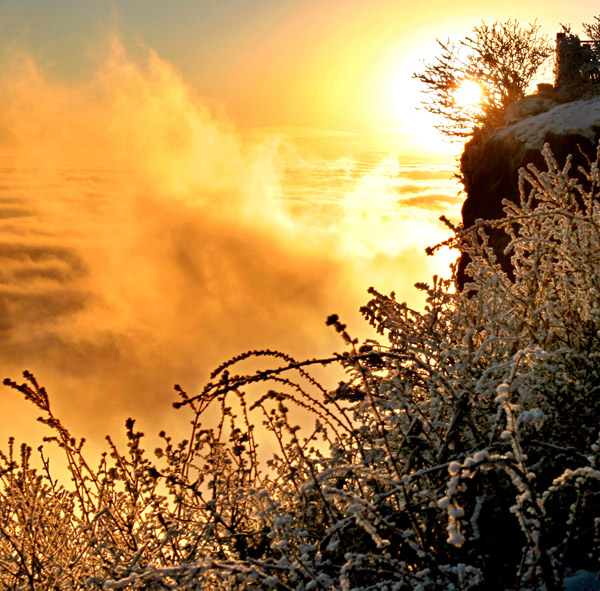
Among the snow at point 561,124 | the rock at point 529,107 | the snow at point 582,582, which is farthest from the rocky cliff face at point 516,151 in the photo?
the snow at point 582,582

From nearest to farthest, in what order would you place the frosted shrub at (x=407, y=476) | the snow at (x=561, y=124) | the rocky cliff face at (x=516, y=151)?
the frosted shrub at (x=407, y=476), the rocky cliff face at (x=516, y=151), the snow at (x=561, y=124)

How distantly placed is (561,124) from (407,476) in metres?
10.9

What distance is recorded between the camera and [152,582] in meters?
2.22

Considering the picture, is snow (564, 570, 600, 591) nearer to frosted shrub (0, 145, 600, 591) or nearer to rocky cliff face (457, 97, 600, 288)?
frosted shrub (0, 145, 600, 591)

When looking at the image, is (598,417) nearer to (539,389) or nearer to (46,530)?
(539,389)

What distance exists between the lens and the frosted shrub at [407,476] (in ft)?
6.94

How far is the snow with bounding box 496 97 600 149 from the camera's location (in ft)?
37.2

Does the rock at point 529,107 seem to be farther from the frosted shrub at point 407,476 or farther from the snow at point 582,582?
the snow at point 582,582

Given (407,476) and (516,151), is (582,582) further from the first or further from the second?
(516,151)

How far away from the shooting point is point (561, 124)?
11641mm

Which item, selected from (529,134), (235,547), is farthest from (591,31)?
(235,547)

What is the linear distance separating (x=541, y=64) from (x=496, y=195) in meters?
10.9

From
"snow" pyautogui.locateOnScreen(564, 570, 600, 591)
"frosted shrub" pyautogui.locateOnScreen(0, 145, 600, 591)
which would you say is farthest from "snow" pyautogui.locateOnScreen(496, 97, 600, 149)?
"snow" pyautogui.locateOnScreen(564, 570, 600, 591)

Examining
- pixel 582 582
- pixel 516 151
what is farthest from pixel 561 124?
pixel 582 582
